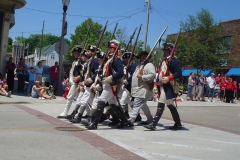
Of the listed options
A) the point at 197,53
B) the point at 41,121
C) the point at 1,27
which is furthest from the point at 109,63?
the point at 197,53

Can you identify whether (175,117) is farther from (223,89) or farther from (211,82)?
(223,89)

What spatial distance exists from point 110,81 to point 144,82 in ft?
3.32

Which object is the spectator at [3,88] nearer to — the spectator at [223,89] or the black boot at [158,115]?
the black boot at [158,115]

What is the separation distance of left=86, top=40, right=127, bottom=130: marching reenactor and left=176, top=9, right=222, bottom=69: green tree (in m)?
25.4

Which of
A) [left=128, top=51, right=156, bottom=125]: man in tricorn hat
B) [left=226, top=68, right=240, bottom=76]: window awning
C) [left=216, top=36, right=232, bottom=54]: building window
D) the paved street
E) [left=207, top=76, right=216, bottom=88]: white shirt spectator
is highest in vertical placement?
[left=216, top=36, right=232, bottom=54]: building window

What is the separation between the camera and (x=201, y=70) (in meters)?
34.2

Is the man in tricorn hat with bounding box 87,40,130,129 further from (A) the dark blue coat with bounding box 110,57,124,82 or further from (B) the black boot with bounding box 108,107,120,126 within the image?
(B) the black boot with bounding box 108,107,120,126

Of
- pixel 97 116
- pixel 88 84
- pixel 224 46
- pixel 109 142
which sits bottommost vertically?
pixel 109 142

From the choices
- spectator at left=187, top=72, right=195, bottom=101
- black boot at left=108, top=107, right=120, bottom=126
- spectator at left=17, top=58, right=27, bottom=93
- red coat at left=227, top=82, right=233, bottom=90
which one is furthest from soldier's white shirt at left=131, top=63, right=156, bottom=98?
red coat at left=227, top=82, right=233, bottom=90

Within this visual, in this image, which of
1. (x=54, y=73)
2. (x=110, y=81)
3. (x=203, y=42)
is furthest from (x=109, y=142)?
(x=203, y=42)

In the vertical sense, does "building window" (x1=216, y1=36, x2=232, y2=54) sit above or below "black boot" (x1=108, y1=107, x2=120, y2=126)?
above

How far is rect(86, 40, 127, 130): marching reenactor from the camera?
26.3ft

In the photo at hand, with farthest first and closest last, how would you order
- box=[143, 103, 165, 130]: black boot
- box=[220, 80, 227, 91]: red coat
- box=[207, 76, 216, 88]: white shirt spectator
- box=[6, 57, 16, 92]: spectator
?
box=[220, 80, 227, 91]: red coat, box=[207, 76, 216, 88]: white shirt spectator, box=[6, 57, 16, 92]: spectator, box=[143, 103, 165, 130]: black boot

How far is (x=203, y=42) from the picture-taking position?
111 ft
